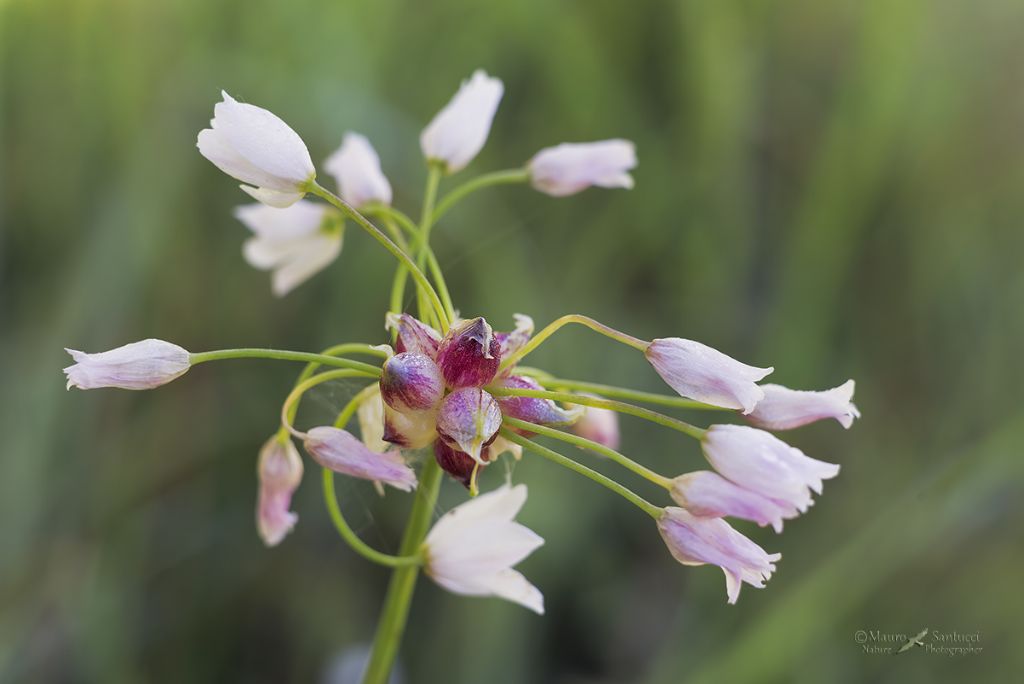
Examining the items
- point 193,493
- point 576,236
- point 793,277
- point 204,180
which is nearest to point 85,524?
point 193,493

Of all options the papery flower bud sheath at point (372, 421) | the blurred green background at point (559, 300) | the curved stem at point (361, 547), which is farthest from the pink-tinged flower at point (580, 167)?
the blurred green background at point (559, 300)

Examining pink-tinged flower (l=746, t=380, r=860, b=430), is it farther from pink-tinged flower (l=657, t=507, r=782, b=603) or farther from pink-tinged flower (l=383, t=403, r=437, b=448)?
pink-tinged flower (l=383, t=403, r=437, b=448)

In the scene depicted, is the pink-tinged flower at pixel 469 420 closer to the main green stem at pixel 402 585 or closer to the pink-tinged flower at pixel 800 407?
the main green stem at pixel 402 585

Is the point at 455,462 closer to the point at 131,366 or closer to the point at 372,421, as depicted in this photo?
the point at 372,421

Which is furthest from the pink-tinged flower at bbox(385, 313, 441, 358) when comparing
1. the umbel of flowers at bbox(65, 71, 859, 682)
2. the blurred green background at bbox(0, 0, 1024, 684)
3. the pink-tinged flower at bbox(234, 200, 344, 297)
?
the blurred green background at bbox(0, 0, 1024, 684)

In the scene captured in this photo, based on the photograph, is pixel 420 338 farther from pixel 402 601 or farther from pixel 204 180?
pixel 204 180

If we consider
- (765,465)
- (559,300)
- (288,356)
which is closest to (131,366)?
(288,356)
